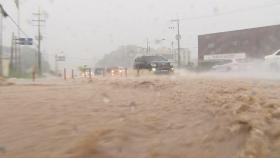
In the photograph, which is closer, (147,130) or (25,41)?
(147,130)

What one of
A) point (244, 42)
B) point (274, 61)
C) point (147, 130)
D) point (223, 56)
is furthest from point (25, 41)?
point (147, 130)

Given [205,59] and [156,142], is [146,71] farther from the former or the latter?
[205,59]

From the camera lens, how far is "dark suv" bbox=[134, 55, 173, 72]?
105 feet

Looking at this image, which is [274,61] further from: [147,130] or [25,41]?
[25,41]

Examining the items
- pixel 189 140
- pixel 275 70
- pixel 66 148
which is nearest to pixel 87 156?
pixel 66 148

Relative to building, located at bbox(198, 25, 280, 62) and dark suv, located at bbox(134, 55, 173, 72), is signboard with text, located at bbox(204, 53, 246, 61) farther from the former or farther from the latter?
dark suv, located at bbox(134, 55, 173, 72)

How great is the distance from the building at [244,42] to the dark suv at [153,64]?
28.1m

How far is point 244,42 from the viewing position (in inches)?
2633

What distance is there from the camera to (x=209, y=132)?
4875 millimetres

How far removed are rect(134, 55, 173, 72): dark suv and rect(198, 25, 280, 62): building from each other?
92.0ft

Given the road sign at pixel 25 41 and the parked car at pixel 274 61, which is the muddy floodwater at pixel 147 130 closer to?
the parked car at pixel 274 61

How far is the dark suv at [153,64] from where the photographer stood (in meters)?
32.1

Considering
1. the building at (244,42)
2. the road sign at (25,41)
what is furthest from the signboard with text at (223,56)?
the road sign at (25,41)

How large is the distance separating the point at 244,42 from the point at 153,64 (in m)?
37.1
